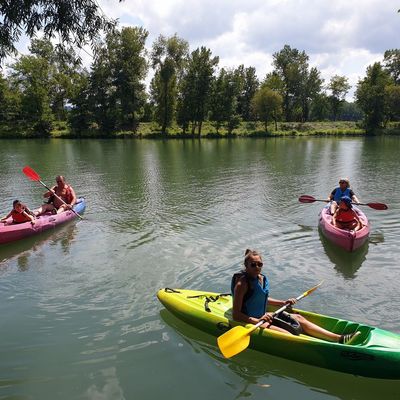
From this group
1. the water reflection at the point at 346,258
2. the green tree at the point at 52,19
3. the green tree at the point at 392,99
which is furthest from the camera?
the green tree at the point at 392,99

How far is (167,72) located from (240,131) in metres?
14.0

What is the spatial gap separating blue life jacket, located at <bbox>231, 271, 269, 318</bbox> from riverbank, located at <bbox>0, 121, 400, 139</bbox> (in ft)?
166

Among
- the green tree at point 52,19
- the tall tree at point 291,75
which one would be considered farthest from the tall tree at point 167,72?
the green tree at point 52,19

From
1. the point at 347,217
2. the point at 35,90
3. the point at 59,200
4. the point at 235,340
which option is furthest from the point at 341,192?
the point at 35,90

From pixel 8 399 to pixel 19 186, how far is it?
15186 millimetres

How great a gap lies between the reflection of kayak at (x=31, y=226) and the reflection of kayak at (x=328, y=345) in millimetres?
6057

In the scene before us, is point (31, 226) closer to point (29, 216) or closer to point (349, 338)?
point (29, 216)

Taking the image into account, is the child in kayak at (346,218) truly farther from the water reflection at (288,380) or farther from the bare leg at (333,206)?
the water reflection at (288,380)

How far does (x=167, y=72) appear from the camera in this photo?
53.5 meters

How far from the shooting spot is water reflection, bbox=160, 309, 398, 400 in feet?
16.6

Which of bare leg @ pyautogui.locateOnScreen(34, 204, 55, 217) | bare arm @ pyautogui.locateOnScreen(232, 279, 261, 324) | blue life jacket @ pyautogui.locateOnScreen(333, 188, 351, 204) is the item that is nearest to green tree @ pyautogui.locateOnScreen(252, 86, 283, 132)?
blue life jacket @ pyautogui.locateOnScreen(333, 188, 351, 204)

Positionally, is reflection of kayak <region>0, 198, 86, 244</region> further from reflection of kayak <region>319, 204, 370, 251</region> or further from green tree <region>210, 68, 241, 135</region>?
green tree <region>210, 68, 241, 135</region>

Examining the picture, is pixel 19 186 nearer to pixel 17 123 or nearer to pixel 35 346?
pixel 35 346

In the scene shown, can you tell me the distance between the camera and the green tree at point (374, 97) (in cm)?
6319
